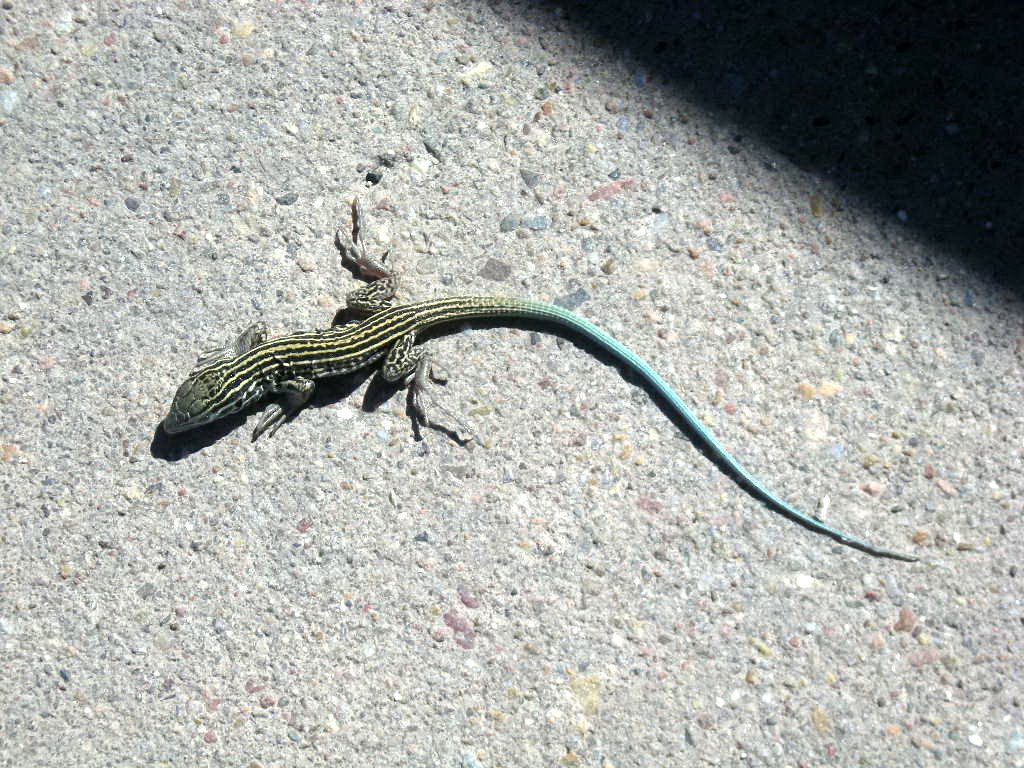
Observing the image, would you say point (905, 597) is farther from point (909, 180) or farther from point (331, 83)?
point (331, 83)

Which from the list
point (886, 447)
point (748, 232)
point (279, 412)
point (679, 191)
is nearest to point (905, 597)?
point (886, 447)

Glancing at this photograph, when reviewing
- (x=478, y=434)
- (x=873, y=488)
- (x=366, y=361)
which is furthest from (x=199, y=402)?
(x=873, y=488)

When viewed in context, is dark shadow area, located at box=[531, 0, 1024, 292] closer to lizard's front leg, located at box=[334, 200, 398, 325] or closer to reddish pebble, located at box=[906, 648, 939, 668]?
lizard's front leg, located at box=[334, 200, 398, 325]

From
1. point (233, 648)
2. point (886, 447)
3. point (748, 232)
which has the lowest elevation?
point (233, 648)

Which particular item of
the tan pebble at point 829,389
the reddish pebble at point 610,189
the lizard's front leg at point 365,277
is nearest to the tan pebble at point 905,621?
the tan pebble at point 829,389

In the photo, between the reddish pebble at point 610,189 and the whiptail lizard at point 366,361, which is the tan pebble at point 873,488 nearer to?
the whiptail lizard at point 366,361

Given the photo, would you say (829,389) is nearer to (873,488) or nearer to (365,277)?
(873,488)

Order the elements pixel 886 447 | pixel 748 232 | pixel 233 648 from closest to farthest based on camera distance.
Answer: pixel 233 648, pixel 886 447, pixel 748 232
